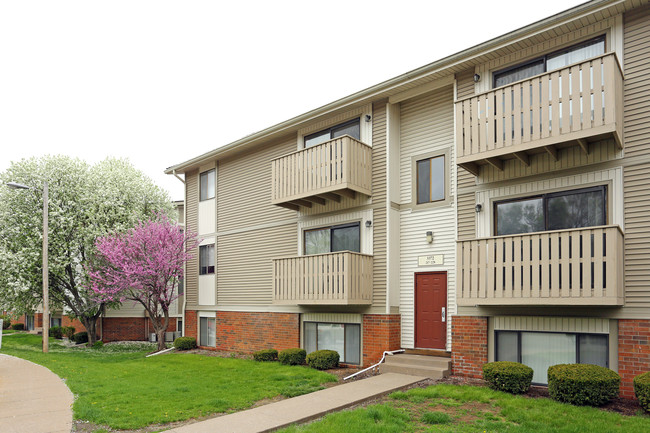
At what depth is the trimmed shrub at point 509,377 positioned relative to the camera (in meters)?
8.84

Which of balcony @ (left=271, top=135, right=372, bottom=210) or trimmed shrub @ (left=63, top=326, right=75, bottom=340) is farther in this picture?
trimmed shrub @ (left=63, top=326, right=75, bottom=340)

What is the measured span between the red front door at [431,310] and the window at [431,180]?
1.97 meters

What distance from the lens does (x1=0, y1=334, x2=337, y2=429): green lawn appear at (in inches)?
311

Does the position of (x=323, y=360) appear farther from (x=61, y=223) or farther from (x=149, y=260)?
(x=61, y=223)

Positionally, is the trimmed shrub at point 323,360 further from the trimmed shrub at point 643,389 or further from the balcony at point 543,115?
the trimmed shrub at point 643,389

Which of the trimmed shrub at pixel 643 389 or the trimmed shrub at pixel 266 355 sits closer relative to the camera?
the trimmed shrub at pixel 643 389

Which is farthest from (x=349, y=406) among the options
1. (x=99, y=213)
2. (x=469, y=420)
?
(x=99, y=213)

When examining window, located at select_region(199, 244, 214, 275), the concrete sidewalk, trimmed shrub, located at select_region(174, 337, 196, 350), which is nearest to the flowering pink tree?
window, located at select_region(199, 244, 214, 275)

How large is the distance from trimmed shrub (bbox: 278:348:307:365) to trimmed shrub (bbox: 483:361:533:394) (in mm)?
5568

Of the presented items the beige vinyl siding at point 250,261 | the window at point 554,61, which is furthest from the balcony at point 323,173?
the window at point 554,61

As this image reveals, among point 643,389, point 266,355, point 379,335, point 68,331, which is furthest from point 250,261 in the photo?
point 68,331

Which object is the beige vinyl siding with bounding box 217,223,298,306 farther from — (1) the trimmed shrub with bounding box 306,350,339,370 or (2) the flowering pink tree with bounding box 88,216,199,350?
(1) the trimmed shrub with bounding box 306,350,339,370

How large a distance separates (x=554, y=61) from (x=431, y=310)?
633 cm

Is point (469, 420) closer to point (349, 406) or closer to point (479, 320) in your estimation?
point (349, 406)
